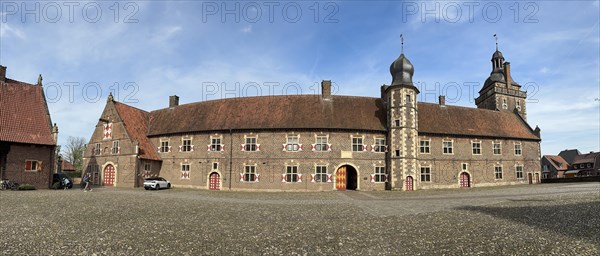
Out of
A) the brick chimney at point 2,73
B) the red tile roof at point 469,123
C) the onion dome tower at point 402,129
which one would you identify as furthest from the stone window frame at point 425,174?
the brick chimney at point 2,73

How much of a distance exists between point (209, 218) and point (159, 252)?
5137 millimetres

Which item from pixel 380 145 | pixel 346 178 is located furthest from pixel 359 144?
pixel 346 178

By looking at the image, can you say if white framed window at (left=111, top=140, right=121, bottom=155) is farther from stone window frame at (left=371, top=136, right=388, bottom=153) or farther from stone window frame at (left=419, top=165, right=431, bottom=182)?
stone window frame at (left=419, top=165, right=431, bottom=182)

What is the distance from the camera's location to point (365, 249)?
28.4ft

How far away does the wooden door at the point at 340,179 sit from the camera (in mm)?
32031

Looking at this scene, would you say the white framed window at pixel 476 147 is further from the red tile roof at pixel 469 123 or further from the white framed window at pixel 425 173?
the white framed window at pixel 425 173

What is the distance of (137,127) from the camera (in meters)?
37.8

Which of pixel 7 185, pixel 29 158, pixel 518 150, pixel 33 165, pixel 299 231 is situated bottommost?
pixel 299 231

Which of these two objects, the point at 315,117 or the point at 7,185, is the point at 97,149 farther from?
the point at 315,117

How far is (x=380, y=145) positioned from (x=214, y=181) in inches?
644

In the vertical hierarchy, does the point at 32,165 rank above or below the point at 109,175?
above

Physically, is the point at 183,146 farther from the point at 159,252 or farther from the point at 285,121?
the point at 159,252

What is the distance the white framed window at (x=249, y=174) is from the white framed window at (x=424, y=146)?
637 inches

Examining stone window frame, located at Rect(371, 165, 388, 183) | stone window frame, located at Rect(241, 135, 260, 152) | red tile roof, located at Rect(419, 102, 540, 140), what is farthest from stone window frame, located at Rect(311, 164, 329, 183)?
red tile roof, located at Rect(419, 102, 540, 140)
